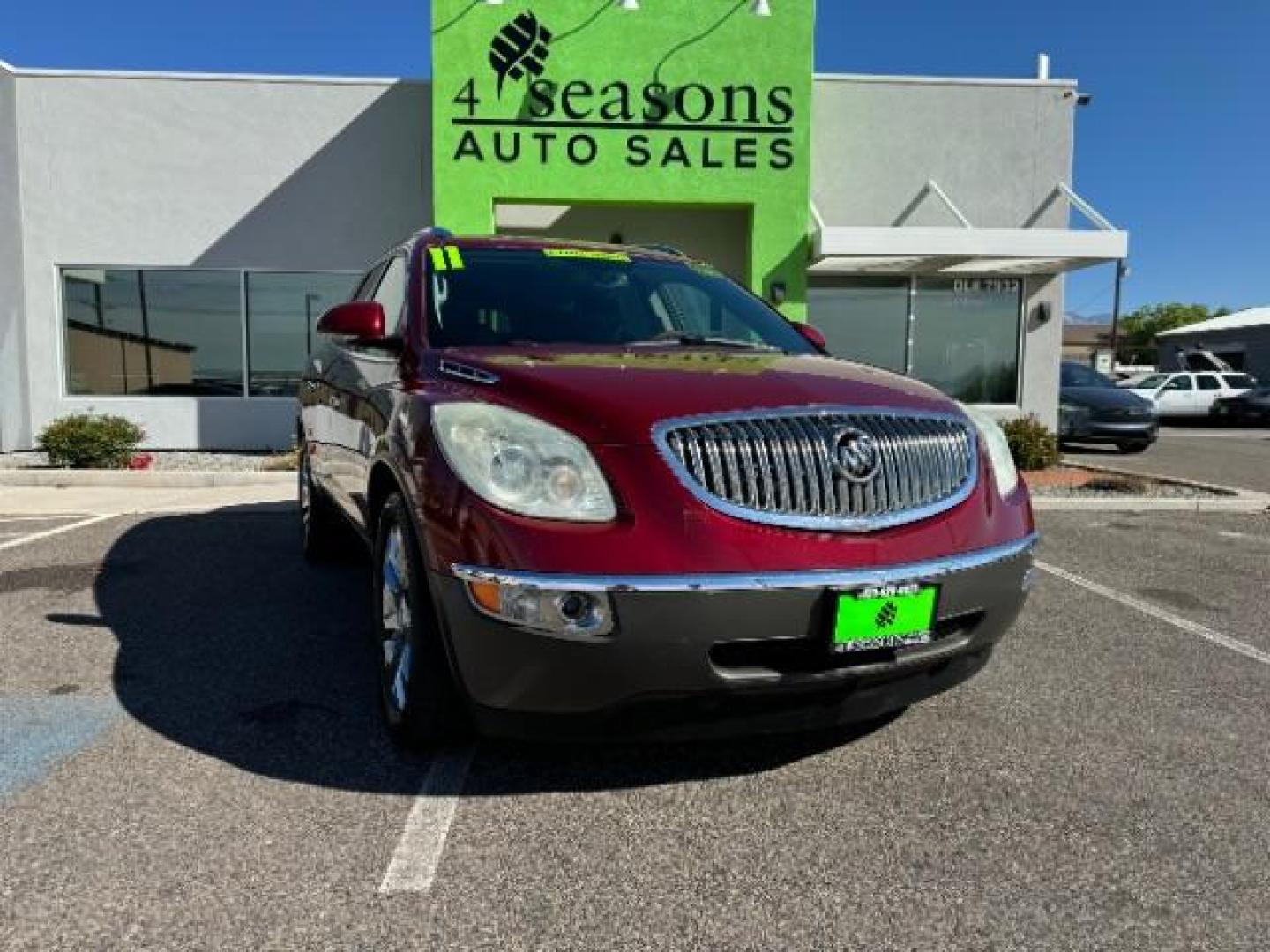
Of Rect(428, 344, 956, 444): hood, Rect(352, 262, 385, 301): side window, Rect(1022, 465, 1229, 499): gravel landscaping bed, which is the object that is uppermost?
Rect(352, 262, 385, 301): side window

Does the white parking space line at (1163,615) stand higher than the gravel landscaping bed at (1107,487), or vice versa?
the gravel landscaping bed at (1107,487)

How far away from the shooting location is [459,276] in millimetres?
3746

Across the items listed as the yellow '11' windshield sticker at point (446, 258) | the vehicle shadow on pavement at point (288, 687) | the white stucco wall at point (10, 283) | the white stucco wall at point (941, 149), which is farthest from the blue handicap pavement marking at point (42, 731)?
the white stucco wall at point (941, 149)

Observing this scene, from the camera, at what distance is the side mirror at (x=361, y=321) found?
3.52 meters

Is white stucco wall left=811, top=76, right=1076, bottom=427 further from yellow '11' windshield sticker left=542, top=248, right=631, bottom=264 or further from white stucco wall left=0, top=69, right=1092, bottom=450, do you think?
yellow '11' windshield sticker left=542, top=248, right=631, bottom=264

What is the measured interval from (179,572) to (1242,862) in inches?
216

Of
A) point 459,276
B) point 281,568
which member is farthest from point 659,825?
point 281,568

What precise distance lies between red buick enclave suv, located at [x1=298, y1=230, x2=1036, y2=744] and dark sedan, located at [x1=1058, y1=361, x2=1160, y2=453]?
14.2 meters

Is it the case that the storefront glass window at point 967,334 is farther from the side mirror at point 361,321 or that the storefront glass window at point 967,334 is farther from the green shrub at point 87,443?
the side mirror at point 361,321

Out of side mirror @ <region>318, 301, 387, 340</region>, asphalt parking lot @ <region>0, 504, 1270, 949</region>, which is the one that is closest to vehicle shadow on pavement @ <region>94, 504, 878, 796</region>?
asphalt parking lot @ <region>0, 504, 1270, 949</region>

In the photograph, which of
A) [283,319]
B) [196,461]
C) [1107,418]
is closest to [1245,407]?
[1107,418]

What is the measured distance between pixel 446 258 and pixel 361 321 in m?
0.51

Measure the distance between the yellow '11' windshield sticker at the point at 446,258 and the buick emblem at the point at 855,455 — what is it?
189 centimetres

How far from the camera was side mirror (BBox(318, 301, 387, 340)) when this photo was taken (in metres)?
3.52
